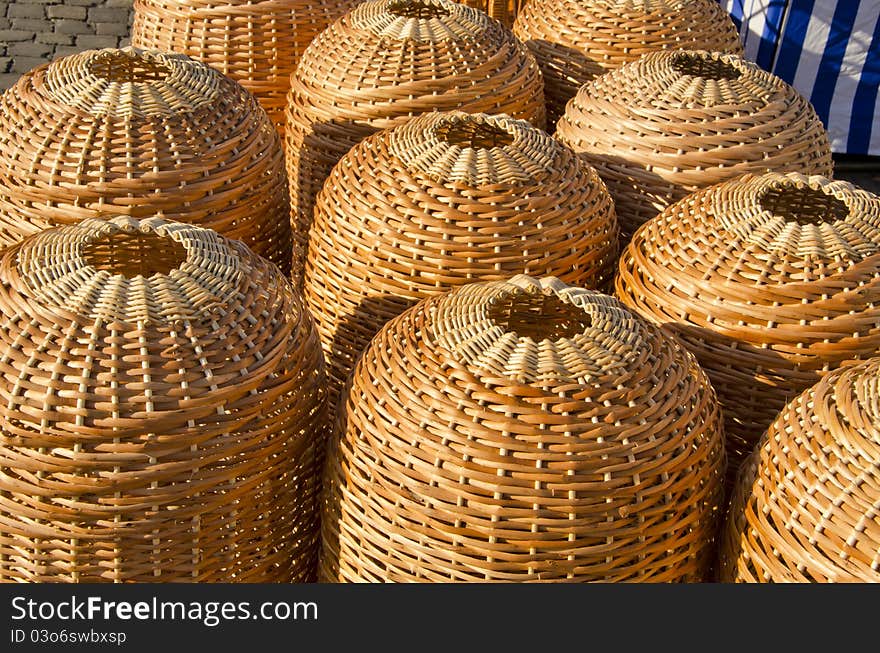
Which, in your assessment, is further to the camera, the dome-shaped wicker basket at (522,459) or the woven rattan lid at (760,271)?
the woven rattan lid at (760,271)

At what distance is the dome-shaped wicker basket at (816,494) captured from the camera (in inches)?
52.6

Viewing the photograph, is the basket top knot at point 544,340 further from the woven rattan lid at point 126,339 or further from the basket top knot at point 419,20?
the basket top knot at point 419,20

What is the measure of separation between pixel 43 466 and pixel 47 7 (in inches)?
181

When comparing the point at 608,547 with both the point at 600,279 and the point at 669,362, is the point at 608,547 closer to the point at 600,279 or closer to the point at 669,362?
the point at 669,362

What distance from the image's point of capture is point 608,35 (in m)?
2.63

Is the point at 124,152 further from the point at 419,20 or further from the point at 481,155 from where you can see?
the point at 419,20

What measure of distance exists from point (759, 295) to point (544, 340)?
0.45 metres

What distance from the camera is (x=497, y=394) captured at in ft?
4.58

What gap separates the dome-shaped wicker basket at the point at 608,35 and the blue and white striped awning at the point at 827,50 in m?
1.71

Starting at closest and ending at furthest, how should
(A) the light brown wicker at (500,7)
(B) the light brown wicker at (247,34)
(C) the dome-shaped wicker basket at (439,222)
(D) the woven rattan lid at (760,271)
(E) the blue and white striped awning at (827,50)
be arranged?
(D) the woven rattan lid at (760,271) → (C) the dome-shaped wicker basket at (439,222) → (B) the light brown wicker at (247,34) → (A) the light brown wicker at (500,7) → (E) the blue and white striped awning at (827,50)

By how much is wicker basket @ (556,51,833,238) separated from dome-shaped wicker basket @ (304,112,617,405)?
0.17 meters

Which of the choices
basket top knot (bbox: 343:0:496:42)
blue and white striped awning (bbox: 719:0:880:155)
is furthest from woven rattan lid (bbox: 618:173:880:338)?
blue and white striped awning (bbox: 719:0:880:155)

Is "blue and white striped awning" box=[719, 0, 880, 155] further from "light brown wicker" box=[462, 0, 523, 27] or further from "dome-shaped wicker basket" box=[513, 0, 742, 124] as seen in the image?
"dome-shaped wicker basket" box=[513, 0, 742, 124]

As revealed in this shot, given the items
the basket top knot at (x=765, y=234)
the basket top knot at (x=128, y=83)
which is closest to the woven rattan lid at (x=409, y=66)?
the basket top knot at (x=128, y=83)
